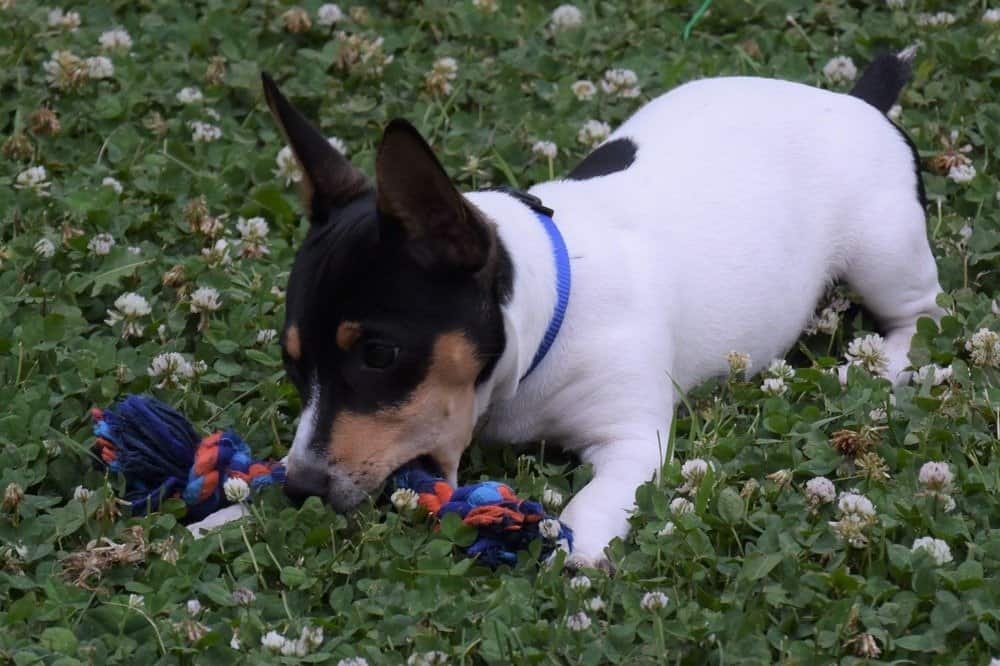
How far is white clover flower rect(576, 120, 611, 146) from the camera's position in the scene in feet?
20.8

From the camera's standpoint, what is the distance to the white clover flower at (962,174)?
593 cm

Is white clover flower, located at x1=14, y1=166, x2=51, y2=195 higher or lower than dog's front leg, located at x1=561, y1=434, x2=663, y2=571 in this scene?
lower

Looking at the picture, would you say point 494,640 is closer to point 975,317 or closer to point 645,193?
point 645,193

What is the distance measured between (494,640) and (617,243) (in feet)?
5.13

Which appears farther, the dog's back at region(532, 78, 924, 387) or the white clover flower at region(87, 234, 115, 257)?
the white clover flower at region(87, 234, 115, 257)

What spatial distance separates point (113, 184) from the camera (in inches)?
239

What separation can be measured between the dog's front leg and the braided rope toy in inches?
2.8

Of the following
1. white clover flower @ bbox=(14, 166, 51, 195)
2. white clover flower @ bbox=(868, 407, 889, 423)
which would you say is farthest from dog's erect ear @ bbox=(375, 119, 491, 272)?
white clover flower @ bbox=(14, 166, 51, 195)

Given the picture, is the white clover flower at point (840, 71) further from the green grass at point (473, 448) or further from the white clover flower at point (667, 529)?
the white clover flower at point (667, 529)

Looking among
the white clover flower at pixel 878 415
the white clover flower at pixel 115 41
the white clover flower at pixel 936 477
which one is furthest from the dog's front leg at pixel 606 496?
the white clover flower at pixel 115 41

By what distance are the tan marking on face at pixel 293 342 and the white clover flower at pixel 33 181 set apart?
2.17m

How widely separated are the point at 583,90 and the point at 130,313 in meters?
2.28

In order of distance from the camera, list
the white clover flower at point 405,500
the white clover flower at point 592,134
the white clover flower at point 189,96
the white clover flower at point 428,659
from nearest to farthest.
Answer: the white clover flower at point 428,659, the white clover flower at point 405,500, the white clover flower at point 592,134, the white clover flower at point 189,96

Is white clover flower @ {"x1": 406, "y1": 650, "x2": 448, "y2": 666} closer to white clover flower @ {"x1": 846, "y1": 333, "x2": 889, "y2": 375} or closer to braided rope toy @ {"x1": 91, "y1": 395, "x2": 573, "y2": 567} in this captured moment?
braided rope toy @ {"x1": 91, "y1": 395, "x2": 573, "y2": 567}
